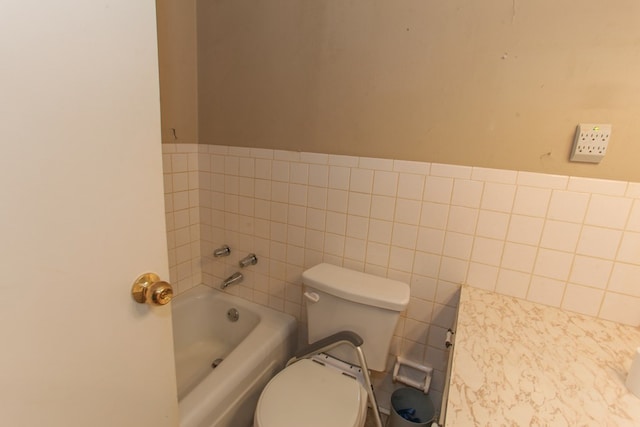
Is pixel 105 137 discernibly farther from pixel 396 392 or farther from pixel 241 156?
pixel 396 392

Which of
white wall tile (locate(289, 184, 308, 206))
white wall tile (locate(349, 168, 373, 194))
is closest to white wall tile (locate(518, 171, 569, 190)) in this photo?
white wall tile (locate(349, 168, 373, 194))

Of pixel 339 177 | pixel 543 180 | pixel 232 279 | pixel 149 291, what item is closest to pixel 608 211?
pixel 543 180

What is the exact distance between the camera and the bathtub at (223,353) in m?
1.16

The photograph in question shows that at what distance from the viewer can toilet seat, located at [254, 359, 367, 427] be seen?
41.3 inches

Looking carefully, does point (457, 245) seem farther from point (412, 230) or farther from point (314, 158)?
point (314, 158)

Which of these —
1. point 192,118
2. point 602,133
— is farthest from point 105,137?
point 602,133

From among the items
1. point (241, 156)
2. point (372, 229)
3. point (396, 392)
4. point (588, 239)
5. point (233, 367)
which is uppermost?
point (241, 156)

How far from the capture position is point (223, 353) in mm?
1766

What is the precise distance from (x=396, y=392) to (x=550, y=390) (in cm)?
87

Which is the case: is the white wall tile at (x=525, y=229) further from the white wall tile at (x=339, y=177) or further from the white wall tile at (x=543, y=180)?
the white wall tile at (x=339, y=177)

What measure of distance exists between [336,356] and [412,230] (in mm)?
643

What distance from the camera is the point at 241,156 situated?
1.61 m

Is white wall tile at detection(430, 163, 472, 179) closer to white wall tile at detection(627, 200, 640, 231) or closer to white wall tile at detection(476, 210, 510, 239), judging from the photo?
white wall tile at detection(476, 210, 510, 239)

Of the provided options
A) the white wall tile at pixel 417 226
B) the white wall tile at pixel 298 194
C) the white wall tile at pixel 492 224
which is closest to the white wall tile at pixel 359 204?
the white wall tile at pixel 417 226
